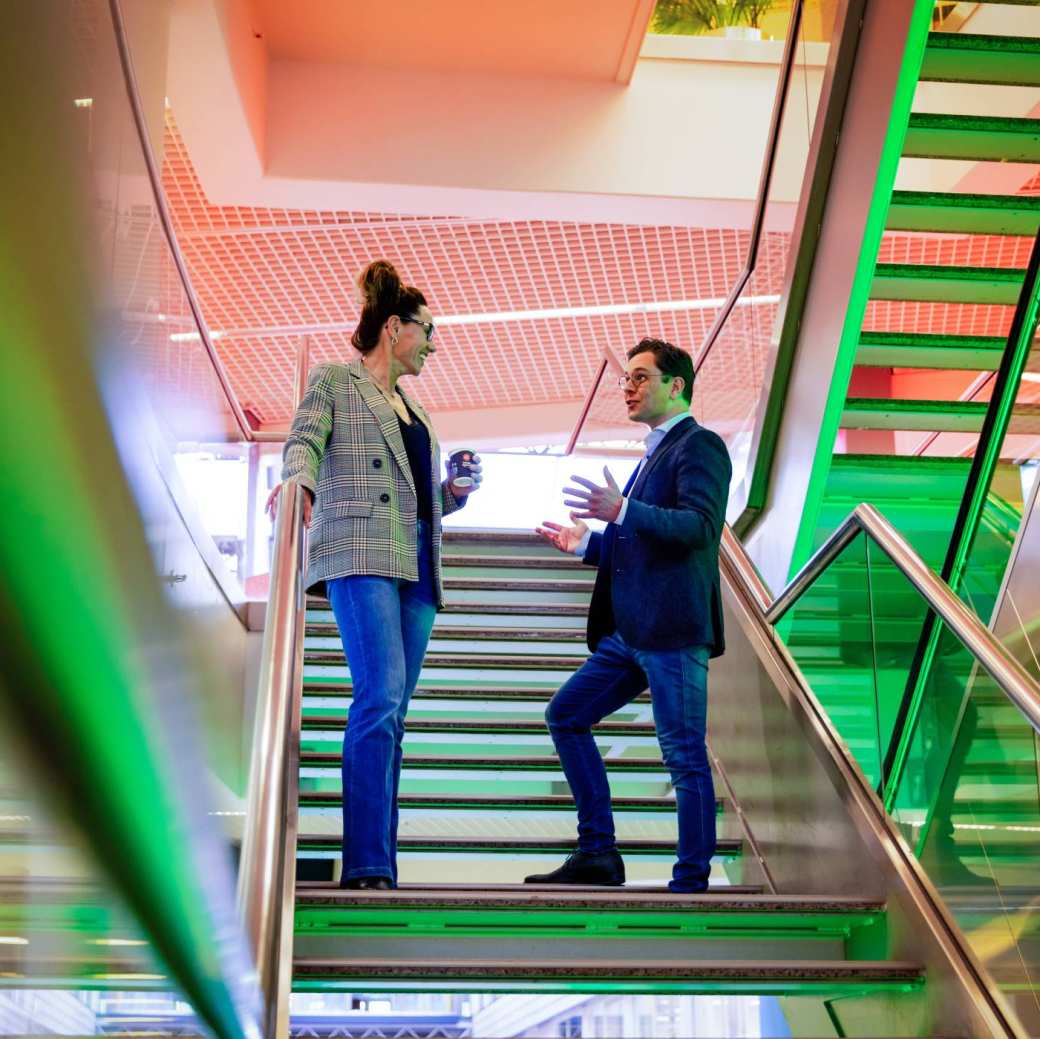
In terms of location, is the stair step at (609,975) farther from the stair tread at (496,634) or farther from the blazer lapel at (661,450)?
the stair tread at (496,634)

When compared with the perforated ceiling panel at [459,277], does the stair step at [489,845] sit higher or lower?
lower

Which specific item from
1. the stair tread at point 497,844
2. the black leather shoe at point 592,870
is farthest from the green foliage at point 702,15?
the black leather shoe at point 592,870

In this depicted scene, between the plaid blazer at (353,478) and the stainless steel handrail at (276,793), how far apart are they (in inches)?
6.1

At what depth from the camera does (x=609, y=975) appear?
3139 millimetres

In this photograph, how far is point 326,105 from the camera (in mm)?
8711

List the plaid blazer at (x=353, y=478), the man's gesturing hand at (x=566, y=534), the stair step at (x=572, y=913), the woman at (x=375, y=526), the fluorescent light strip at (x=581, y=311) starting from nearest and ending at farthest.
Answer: the stair step at (x=572, y=913) < the woman at (x=375, y=526) < the plaid blazer at (x=353, y=478) < the man's gesturing hand at (x=566, y=534) < the fluorescent light strip at (x=581, y=311)

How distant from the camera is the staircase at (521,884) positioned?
3201 mm

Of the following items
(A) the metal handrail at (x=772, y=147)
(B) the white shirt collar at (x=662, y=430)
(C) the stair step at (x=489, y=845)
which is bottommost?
(C) the stair step at (x=489, y=845)

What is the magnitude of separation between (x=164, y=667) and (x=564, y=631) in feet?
18.5

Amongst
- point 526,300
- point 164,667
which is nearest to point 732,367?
point 526,300

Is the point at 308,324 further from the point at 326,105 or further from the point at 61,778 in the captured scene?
the point at 61,778

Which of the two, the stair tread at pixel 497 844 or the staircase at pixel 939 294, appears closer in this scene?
the stair tread at pixel 497 844

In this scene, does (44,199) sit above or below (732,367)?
below

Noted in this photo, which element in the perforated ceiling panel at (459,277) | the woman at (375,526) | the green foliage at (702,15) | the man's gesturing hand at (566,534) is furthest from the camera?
the green foliage at (702,15)
